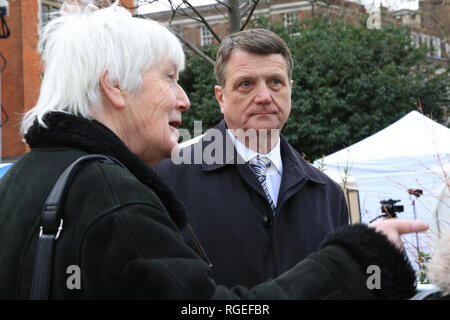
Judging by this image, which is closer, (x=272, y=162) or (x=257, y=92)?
(x=272, y=162)

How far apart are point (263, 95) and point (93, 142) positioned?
164cm

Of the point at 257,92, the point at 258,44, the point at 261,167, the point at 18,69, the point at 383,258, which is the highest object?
the point at 18,69

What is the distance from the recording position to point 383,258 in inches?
52.1

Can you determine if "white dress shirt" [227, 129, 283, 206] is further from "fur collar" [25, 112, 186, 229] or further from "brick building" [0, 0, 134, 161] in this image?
"brick building" [0, 0, 134, 161]

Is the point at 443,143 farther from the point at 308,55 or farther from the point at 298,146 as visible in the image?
the point at 308,55

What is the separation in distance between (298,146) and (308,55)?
144 inches

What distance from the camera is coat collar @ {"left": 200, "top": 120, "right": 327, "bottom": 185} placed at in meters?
2.68

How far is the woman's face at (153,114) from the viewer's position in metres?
1.65

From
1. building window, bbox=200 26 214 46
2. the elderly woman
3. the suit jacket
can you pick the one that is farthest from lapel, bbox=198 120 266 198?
building window, bbox=200 26 214 46

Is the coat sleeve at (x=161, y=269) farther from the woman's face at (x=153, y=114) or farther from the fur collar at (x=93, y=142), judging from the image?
the woman's face at (x=153, y=114)

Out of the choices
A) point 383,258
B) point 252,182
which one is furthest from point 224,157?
point 383,258

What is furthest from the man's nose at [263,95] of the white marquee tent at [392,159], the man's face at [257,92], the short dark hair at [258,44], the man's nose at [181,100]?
the white marquee tent at [392,159]

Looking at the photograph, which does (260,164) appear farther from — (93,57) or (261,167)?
(93,57)

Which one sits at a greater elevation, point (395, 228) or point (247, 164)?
point (247, 164)
